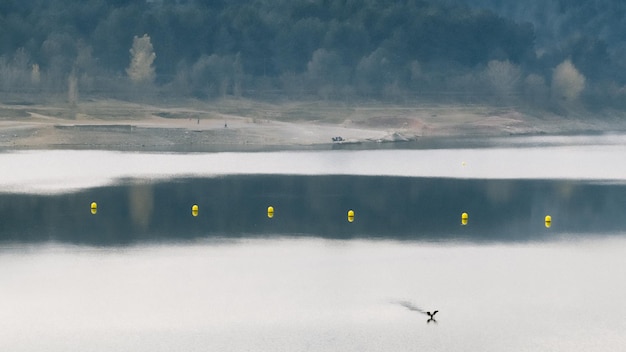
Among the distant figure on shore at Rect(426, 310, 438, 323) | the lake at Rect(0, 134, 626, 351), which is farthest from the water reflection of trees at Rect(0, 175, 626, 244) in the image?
the distant figure on shore at Rect(426, 310, 438, 323)

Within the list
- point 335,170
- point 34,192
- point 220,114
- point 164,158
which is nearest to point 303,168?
point 335,170

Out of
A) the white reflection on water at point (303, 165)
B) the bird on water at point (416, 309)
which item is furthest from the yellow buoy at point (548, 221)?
the white reflection on water at point (303, 165)

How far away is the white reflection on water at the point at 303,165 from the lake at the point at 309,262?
1.20m

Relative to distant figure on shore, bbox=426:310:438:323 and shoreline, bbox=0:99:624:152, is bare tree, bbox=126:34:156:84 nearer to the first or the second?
shoreline, bbox=0:99:624:152

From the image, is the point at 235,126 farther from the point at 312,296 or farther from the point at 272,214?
the point at 312,296

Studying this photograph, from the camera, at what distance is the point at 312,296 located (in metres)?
43.9

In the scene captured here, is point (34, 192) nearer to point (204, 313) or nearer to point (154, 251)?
point (154, 251)

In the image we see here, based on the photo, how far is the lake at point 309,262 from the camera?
38344 millimetres

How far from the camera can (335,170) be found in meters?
102

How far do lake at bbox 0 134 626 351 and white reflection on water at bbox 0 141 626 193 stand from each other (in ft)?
3.94

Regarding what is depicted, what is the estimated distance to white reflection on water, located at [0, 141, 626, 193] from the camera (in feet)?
305

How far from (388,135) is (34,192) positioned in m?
90.9

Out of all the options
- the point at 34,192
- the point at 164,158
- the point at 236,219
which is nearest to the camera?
the point at 236,219

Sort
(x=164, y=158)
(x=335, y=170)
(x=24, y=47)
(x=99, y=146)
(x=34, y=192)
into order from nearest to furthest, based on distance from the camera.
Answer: (x=34, y=192)
(x=335, y=170)
(x=164, y=158)
(x=99, y=146)
(x=24, y=47)
